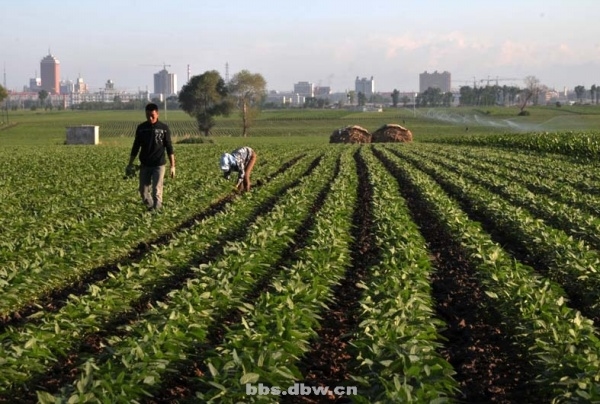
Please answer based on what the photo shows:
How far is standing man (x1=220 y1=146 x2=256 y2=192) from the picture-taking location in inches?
667

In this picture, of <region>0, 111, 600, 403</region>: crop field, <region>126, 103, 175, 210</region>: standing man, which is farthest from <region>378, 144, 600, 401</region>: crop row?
<region>126, 103, 175, 210</region>: standing man

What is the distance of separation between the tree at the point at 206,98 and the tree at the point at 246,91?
1385 mm

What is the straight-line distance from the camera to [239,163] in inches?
704

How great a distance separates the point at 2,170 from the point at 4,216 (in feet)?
45.9

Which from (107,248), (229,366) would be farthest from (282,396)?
(107,248)

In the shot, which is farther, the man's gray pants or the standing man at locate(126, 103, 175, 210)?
the man's gray pants

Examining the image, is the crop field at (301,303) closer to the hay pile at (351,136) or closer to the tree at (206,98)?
the hay pile at (351,136)

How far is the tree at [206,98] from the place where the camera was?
305ft

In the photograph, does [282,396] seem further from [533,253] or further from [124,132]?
[124,132]

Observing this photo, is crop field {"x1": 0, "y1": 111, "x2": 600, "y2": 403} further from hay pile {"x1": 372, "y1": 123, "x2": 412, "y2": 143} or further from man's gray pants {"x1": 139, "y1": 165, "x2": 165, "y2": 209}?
hay pile {"x1": 372, "y1": 123, "x2": 412, "y2": 143}

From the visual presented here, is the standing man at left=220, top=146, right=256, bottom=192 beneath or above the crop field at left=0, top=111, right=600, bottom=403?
above

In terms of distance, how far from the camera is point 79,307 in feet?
23.8

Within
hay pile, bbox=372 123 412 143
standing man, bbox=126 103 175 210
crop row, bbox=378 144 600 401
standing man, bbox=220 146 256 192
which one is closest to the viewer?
crop row, bbox=378 144 600 401

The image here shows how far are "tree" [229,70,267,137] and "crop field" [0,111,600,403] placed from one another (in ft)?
256
